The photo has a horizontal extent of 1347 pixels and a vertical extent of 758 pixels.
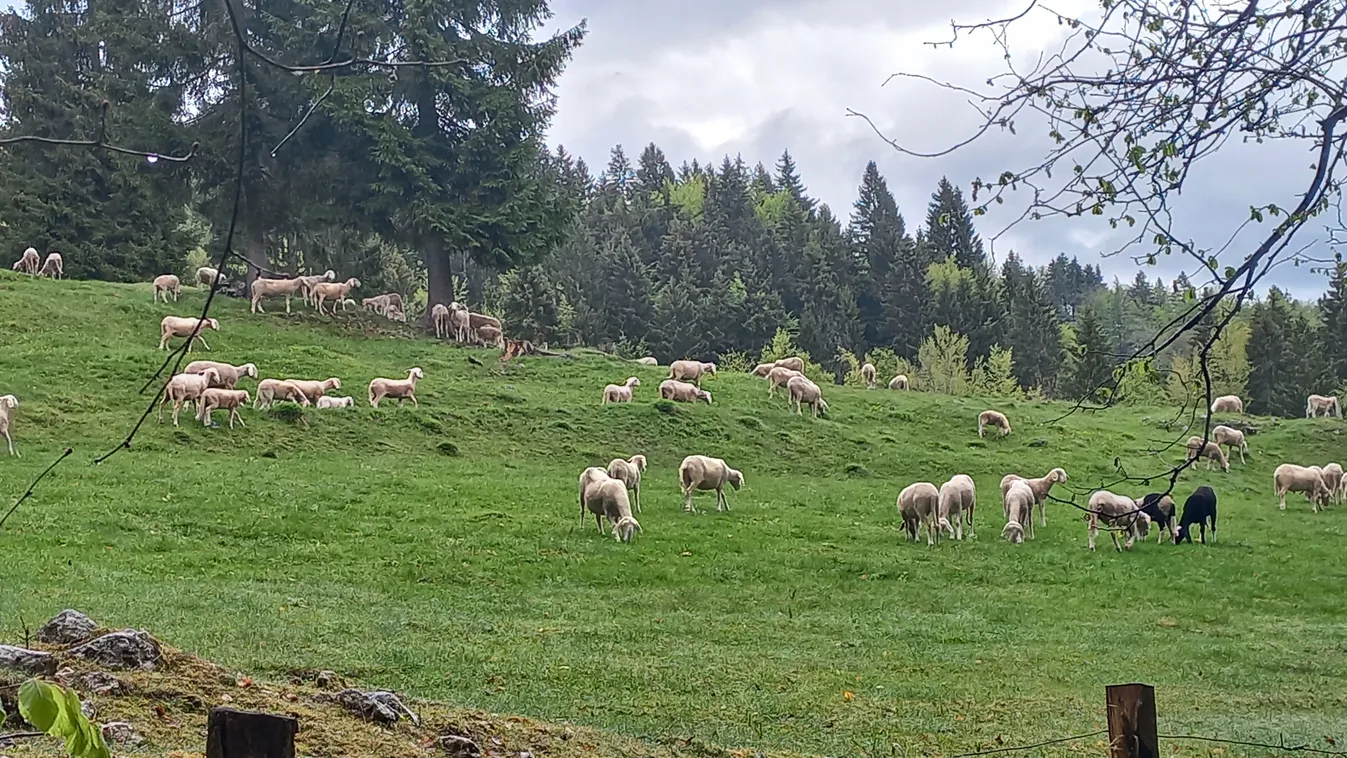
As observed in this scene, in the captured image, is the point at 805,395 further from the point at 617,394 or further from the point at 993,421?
the point at 993,421

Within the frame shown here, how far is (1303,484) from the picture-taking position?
2675cm

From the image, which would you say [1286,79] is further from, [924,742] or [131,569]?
[131,569]

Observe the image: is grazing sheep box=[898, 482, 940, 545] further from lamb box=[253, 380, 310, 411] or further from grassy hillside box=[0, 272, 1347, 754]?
lamb box=[253, 380, 310, 411]

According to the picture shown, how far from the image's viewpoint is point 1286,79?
4836 millimetres

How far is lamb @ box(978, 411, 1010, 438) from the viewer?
109 ft

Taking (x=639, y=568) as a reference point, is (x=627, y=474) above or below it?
above

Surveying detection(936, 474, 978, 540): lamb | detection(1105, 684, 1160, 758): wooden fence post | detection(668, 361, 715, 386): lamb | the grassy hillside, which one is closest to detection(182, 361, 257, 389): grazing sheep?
the grassy hillside

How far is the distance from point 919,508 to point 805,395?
13.9 meters

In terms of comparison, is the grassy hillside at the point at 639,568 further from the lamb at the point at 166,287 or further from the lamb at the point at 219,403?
the lamb at the point at 166,287

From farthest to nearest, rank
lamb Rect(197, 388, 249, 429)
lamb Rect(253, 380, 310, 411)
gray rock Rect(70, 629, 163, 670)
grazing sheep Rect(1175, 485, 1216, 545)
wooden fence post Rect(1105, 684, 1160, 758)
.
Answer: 1. lamb Rect(253, 380, 310, 411)
2. lamb Rect(197, 388, 249, 429)
3. grazing sheep Rect(1175, 485, 1216, 545)
4. gray rock Rect(70, 629, 163, 670)
5. wooden fence post Rect(1105, 684, 1160, 758)

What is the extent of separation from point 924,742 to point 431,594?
7.66 metres

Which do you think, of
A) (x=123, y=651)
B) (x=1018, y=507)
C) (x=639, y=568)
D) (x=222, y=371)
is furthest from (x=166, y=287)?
(x=123, y=651)

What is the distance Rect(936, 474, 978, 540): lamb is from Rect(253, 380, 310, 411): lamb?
48.6 feet

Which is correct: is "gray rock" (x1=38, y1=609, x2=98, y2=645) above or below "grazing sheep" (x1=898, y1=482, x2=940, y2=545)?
below
